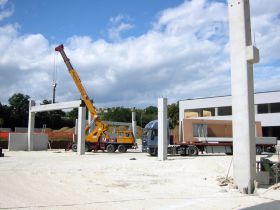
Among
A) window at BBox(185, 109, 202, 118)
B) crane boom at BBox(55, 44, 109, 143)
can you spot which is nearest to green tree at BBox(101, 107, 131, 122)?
window at BBox(185, 109, 202, 118)

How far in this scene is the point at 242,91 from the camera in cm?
1457

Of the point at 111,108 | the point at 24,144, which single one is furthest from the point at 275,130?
the point at 111,108

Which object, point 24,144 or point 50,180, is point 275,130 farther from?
point 50,180

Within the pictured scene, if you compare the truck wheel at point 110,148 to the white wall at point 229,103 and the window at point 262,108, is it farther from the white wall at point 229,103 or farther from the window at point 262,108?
the window at point 262,108

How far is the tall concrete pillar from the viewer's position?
564 inches

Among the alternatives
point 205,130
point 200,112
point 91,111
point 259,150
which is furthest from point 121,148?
point 200,112

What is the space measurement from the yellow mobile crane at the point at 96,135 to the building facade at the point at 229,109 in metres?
22.9

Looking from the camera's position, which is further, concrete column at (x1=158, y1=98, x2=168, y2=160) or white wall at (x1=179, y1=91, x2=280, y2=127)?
white wall at (x1=179, y1=91, x2=280, y2=127)

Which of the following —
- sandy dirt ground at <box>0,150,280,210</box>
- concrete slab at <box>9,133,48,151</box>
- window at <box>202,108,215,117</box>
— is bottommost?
sandy dirt ground at <box>0,150,280,210</box>

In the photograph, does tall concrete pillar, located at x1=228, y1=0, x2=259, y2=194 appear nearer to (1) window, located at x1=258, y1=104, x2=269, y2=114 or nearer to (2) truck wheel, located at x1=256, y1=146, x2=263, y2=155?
(2) truck wheel, located at x1=256, y1=146, x2=263, y2=155

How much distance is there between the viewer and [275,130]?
201 ft

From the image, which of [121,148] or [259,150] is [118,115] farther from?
[259,150]

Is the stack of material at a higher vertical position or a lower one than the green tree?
lower

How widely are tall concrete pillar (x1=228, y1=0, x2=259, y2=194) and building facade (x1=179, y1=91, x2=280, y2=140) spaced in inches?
1776
